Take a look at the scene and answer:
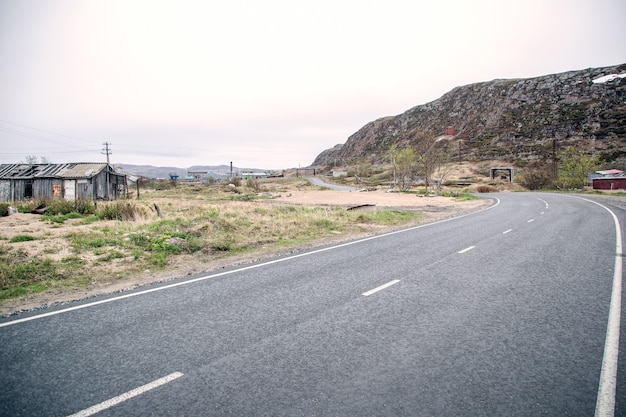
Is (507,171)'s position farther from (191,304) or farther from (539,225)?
(191,304)

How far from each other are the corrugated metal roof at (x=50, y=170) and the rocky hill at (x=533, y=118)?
56.0 metres

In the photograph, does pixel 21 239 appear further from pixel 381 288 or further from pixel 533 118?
pixel 533 118

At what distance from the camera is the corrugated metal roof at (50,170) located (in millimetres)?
36719

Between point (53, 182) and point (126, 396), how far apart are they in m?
42.5

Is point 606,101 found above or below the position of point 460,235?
above

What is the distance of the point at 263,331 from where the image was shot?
4.91m

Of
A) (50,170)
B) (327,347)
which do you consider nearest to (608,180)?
(327,347)

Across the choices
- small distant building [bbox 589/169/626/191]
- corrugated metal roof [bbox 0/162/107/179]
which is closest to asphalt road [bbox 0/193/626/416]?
corrugated metal roof [bbox 0/162/107/179]

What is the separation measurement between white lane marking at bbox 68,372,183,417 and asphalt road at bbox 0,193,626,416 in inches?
0.8

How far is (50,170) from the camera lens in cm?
3809

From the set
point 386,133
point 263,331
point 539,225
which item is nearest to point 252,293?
point 263,331

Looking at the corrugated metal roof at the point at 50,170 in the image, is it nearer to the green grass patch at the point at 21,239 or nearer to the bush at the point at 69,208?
the bush at the point at 69,208

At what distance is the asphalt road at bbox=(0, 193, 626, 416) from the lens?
3332 millimetres

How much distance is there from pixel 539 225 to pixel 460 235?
17.9ft
